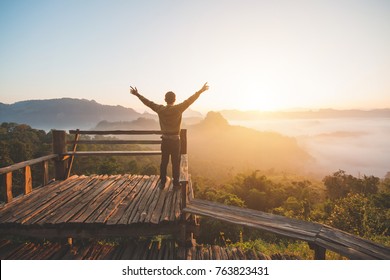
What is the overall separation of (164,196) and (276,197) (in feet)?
172

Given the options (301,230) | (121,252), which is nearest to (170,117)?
(121,252)

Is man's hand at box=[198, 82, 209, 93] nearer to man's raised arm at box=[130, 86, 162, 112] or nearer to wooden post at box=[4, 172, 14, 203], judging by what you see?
man's raised arm at box=[130, 86, 162, 112]

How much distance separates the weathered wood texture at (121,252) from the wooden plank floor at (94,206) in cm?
68

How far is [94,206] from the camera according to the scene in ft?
17.0

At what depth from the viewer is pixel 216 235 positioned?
29547mm

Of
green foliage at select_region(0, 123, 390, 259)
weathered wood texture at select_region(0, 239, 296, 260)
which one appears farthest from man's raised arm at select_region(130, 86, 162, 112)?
green foliage at select_region(0, 123, 390, 259)

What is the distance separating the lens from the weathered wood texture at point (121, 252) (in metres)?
4.68

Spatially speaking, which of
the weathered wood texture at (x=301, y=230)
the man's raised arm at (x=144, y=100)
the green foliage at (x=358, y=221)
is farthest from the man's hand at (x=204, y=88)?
the green foliage at (x=358, y=221)

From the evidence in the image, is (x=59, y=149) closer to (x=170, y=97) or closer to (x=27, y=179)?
(x=27, y=179)

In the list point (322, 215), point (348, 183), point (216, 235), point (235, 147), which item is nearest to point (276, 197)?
point (348, 183)

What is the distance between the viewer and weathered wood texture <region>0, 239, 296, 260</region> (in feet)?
15.3

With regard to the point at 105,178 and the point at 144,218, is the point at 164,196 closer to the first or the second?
the point at 144,218

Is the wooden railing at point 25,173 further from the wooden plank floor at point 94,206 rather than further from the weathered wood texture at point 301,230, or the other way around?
the weathered wood texture at point 301,230

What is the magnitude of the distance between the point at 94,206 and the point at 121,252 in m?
1.16
